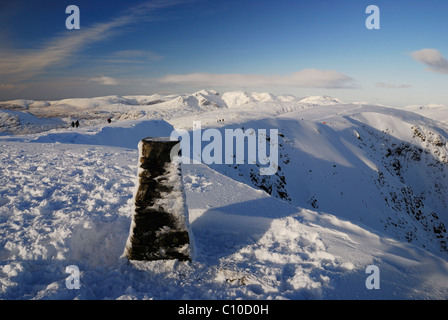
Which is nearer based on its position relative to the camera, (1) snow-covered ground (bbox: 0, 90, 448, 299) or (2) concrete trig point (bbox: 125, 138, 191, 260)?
(1) snow-covered ground (bbox: 0, 90, 448, 299)

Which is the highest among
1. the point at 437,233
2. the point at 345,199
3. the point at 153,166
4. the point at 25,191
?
the point at 153,166

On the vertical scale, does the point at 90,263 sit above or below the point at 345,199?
above

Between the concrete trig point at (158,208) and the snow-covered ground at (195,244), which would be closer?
the snow-covered ground at (195,244)

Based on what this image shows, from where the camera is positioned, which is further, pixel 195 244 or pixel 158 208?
pixel 195 244

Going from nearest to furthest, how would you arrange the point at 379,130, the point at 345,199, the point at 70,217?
the point at 70,217
the point at 345,199
the point at 379,130

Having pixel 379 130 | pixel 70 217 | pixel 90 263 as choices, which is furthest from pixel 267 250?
pixel 379 130

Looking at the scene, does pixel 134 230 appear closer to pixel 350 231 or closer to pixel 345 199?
pixel 350 231

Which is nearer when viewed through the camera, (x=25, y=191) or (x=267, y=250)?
(x=267, y=250)

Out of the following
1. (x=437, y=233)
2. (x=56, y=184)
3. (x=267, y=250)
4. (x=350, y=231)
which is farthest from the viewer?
(x=437, y=233)
